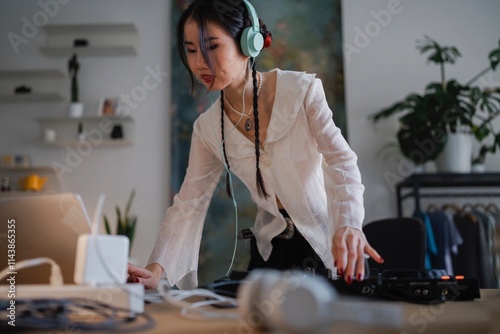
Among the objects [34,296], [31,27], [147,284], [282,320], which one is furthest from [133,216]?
[282,320]

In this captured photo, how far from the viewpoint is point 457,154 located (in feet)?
10.4

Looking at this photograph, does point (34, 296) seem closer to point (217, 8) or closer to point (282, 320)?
point (282, 320)

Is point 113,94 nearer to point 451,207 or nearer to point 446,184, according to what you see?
point 446,184

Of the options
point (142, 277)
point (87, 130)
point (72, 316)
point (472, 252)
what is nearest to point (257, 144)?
point (142, 277)

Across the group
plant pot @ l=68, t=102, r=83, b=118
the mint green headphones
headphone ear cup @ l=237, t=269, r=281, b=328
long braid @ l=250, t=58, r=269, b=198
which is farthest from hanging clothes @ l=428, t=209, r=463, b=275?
headphone ear cup @ l=237, t=269, r=281, b=328

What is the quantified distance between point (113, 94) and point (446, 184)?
100 inches

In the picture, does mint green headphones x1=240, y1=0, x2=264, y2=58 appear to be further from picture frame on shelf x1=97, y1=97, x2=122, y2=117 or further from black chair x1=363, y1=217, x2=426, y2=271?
picture frame on shelf x1=97, y1=97, x2=122, y2=117

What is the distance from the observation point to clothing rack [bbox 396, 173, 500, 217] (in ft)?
10.3

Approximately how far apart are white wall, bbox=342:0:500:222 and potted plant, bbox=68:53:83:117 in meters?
2.02

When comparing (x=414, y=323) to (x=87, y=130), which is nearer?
(x=414, y=323)

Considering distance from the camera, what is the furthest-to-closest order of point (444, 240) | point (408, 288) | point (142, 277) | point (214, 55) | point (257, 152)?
point (444, 240)
point (257, 152)
point (214, 55)
point (142, 277)
point (408, 288)

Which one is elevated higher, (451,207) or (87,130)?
(87,130)

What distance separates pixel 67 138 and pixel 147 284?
9.31ft

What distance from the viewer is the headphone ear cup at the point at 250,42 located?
1378 mm
